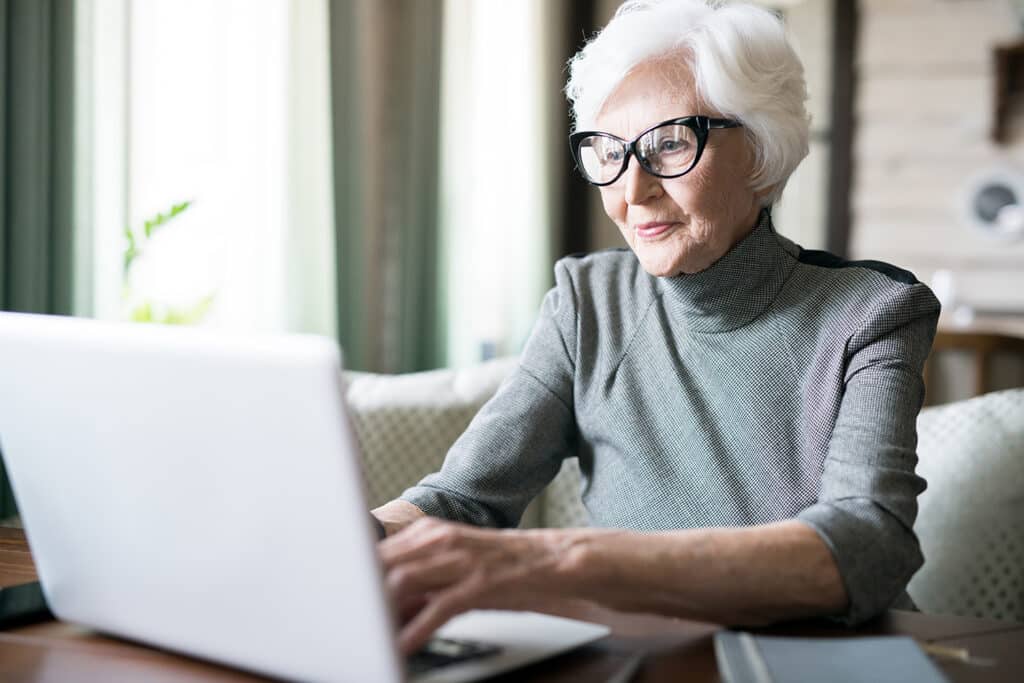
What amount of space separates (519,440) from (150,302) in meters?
1.29

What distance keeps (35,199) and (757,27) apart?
1429mm

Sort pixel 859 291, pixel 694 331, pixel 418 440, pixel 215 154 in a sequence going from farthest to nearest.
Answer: pixel 215 154 < pixel 418 440 < pixel 694 331 < pixel 859 291

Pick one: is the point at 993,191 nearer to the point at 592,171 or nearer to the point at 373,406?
the point at 373,406

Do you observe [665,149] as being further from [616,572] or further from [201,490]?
[201,490]

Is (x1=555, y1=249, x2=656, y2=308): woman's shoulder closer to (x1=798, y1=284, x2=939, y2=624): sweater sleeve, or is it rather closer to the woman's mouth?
the woman's mouth

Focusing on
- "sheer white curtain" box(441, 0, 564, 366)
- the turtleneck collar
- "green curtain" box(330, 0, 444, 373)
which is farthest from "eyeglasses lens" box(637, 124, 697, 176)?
"sheer white curtain" box(441, 0, 564, 366)

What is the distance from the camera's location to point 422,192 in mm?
3811

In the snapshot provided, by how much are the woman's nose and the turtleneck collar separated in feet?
0.34

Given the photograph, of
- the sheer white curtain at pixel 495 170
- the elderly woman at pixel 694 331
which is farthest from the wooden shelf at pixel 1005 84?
the elderly woman at pixel 694 331

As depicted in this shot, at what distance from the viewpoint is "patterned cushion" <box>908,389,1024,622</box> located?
175 cm

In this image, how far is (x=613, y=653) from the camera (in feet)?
2.96

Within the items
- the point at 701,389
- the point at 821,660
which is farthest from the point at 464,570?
the point at 701,389

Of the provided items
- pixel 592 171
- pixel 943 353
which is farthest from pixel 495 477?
pixel 943 353

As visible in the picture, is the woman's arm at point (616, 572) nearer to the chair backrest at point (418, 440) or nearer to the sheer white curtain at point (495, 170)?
the chair backrest at point (418, 440)
